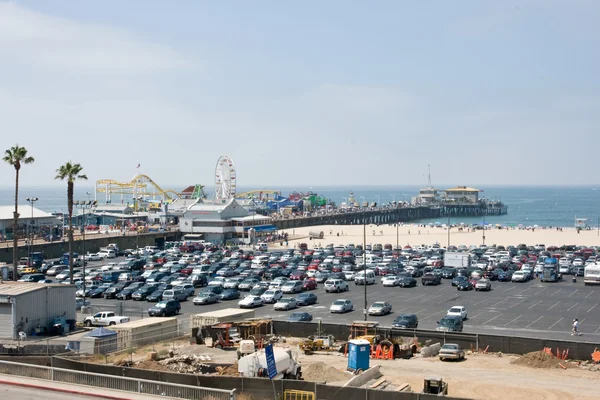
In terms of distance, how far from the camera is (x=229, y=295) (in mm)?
54125

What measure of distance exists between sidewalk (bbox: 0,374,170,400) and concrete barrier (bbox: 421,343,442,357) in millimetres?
13030

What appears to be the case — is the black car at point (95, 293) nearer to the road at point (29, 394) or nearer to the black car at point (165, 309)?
the black car at point (165, 309)

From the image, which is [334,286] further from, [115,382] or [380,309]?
[115,382]

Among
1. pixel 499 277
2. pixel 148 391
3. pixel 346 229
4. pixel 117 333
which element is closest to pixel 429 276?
pixel 499 277

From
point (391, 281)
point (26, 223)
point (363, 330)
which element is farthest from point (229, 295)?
point (26, 223)

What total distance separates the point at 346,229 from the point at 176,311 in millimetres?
94941

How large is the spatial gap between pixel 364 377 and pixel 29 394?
36.7 feet

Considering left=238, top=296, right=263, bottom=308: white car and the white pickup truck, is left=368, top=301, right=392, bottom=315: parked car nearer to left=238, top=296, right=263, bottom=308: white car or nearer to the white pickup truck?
left=238, top=296, right=263, bottom=308: white car

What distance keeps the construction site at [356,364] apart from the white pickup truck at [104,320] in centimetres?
685

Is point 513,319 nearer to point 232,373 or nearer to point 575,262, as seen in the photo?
point 232,373

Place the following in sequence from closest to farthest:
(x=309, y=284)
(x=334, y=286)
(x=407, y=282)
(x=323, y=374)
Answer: (x=323, y=374), (x=334, y=286), (x=309, y=284), (x=407, y=282)

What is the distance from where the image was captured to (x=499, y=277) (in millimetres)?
64250

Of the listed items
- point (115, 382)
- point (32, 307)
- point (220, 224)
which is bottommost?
point (115, 382)

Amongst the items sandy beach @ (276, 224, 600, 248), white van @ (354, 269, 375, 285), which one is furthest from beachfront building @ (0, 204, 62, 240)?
white van @ (354, 269, 375, 285)
